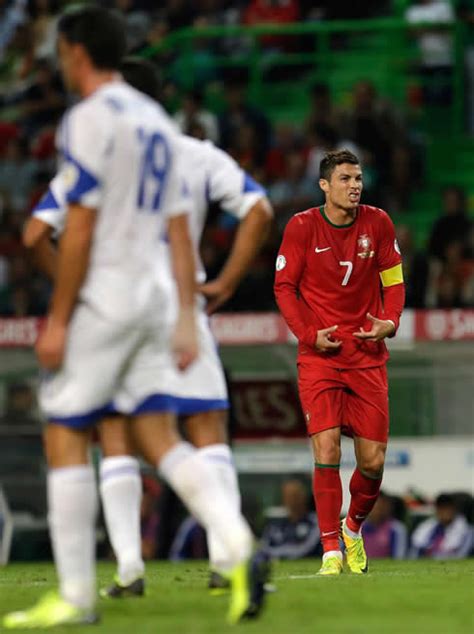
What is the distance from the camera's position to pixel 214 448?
7699 millimetres

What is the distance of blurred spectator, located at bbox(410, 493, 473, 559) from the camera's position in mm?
15508

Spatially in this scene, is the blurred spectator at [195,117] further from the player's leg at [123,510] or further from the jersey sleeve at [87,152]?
the jersey sleeve at [87,152]

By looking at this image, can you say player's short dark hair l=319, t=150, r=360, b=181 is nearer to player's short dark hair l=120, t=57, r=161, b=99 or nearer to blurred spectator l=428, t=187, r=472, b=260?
player's short dark hair l=120, t=57, r=161, b=99

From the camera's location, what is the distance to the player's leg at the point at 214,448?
7508mm

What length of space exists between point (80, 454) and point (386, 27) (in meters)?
15.2

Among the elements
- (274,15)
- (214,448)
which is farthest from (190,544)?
(214,448)

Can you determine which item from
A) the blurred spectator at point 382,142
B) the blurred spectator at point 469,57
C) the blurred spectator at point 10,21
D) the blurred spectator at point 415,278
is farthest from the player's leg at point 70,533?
the blurred spectator at point 10,21

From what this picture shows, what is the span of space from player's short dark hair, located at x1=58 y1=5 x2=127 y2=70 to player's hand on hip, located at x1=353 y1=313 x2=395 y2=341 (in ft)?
12.2

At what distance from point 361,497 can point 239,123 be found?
420 inches

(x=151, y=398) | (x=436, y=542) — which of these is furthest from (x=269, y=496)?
(x=151, y=398)

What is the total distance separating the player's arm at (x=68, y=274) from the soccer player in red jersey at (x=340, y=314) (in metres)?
3.75

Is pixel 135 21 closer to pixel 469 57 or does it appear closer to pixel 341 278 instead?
pixel 469 57

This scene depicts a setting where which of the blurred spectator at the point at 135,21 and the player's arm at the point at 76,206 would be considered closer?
the player's arm at the point at 76,206

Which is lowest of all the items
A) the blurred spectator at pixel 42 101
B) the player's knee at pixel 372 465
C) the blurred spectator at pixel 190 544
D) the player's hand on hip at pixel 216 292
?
the blurred spectator at pixel 190 544
